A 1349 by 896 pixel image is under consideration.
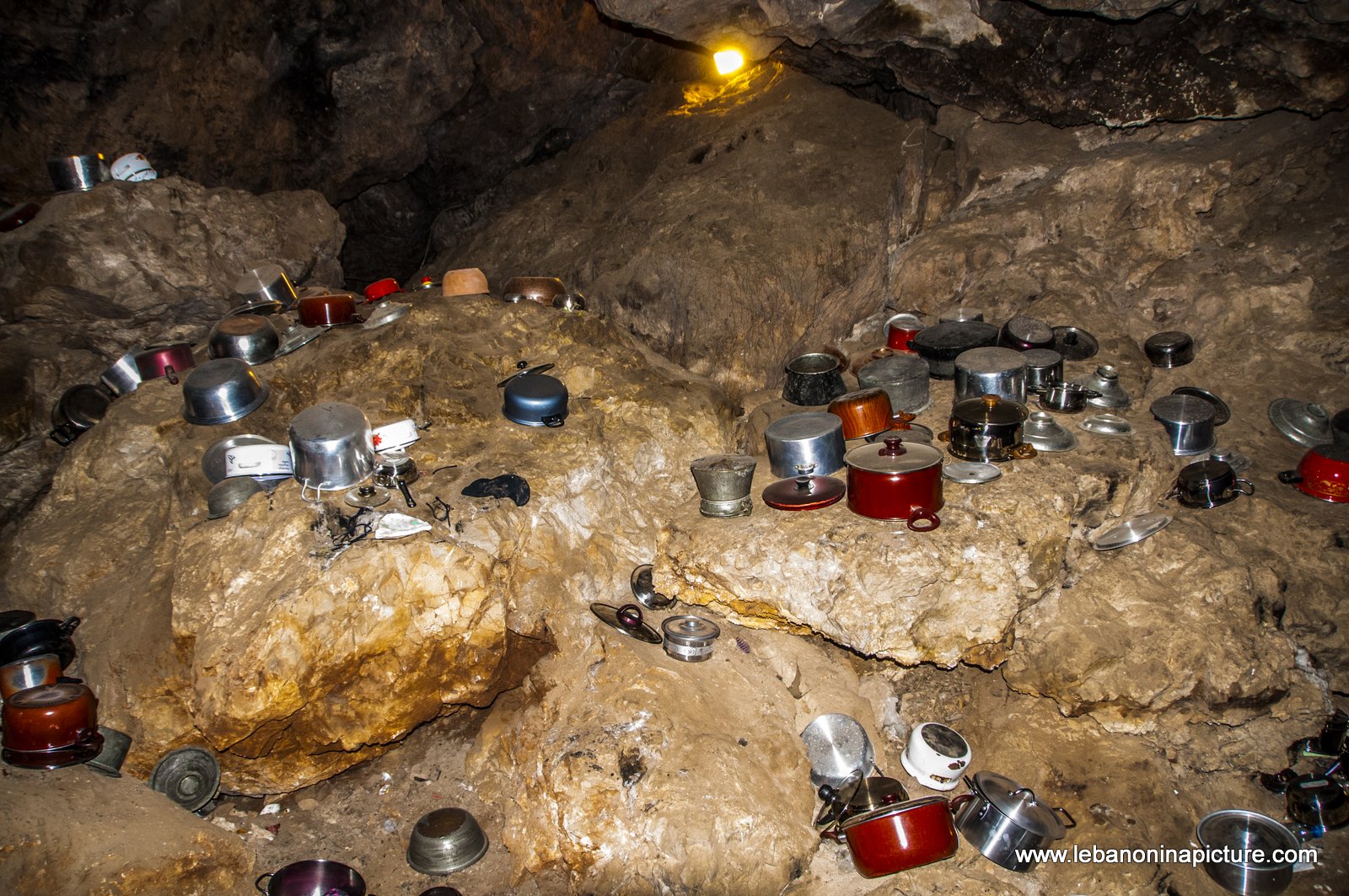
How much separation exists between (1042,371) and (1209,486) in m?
1.42

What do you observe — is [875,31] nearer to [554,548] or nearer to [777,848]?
[554,548]

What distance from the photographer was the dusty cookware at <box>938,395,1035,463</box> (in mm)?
5438

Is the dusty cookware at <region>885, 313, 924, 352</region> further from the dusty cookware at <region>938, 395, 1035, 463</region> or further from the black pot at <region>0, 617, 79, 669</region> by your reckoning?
the black pot at <region>0, 617, 79, 669</region>

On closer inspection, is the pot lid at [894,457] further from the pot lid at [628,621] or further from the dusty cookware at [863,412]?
the pot lid at [628,621]

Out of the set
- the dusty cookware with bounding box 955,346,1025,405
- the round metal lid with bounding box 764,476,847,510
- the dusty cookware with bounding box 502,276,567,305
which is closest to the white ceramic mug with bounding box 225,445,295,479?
the dusty cookware with bounding box 502,276,567,305

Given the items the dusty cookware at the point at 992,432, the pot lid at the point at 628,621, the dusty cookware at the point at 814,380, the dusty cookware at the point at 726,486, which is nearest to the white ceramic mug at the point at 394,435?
the pot lid at the point at 628,621

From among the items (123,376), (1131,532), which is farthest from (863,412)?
(123,376)

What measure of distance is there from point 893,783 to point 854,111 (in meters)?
7.45

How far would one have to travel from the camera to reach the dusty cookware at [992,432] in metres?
5.44

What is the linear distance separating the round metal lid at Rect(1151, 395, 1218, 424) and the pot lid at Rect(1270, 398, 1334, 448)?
0.56m

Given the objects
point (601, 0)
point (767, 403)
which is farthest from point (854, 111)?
point (767, 403)

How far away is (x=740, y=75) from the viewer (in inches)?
390

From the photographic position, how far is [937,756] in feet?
15.9

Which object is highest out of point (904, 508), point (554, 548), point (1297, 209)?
point (1297, 209)
